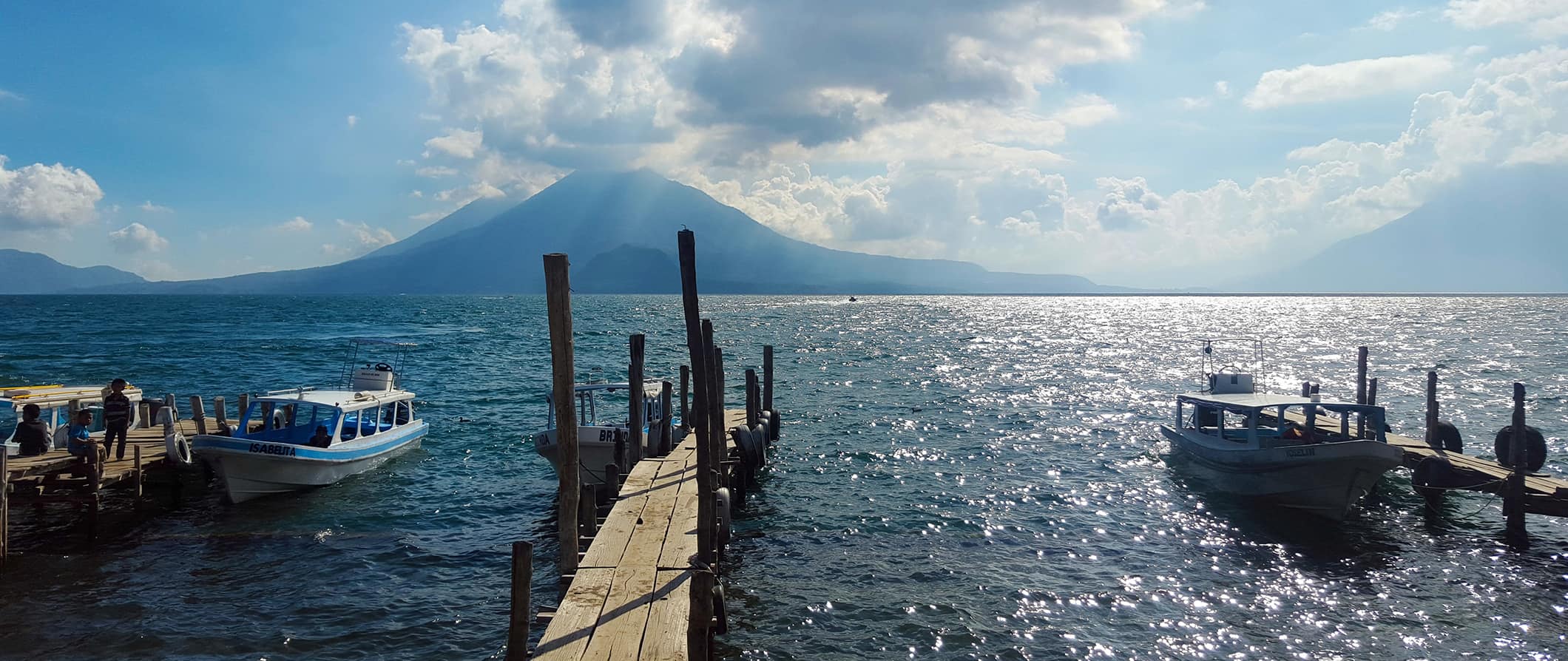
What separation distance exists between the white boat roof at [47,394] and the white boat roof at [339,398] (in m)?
5.30

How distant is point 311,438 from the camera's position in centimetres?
2262

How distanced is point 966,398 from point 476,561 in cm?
2972

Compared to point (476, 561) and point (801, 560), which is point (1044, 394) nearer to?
point (801, 560)

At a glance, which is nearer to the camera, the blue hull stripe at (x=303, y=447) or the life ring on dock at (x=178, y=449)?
the blue hull stripe at (x=303, y=447)

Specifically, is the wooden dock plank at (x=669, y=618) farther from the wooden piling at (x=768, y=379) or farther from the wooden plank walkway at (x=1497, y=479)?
the wooden piling at (x=768, y=379)

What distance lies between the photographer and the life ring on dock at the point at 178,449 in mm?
20688

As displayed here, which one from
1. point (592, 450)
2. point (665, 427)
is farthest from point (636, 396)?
point (665, 427)

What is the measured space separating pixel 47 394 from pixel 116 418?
3.64 meters

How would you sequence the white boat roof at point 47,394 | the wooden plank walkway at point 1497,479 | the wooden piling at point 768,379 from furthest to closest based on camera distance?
the wooden piling at point 768,379 < the white boat roof at point 47,394 < the wooden plank walkway at point 1497,479

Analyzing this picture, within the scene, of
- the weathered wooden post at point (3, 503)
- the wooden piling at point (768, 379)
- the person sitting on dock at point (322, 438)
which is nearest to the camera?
the weathered wooden post at point (3, 503)

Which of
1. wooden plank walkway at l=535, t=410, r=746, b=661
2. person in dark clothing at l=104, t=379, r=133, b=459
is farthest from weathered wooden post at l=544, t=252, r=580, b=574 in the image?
person in dark clothing at l=104, t=379, r=133, b=459

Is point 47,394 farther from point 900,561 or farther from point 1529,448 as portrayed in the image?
point 1529,448

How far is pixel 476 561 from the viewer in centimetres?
1719

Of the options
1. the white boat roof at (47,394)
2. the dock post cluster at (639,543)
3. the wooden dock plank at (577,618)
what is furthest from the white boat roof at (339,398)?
the wooden dock plank at (577,618)
